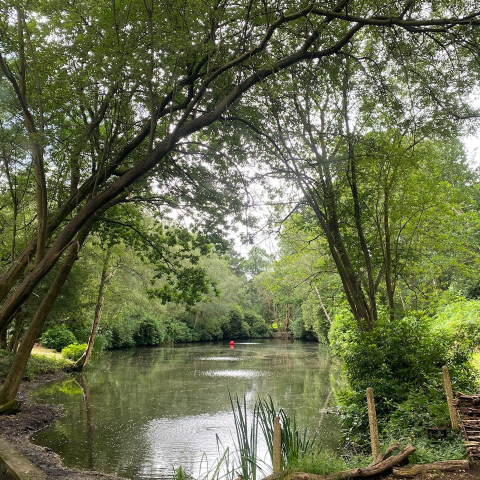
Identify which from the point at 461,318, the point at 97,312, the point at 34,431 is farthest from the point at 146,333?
the point at 34,431

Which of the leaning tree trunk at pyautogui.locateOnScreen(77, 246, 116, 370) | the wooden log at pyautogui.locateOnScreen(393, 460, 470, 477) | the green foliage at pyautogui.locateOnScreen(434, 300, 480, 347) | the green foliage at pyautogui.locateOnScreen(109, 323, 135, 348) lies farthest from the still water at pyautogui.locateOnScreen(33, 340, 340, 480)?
the green foliage at pyautogui.locateOnScreen(109, 323, 135, 348)

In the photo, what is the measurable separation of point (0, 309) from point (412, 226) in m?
9.12

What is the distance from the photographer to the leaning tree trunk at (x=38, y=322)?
7910mm

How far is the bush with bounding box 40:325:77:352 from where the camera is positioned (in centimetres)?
2192

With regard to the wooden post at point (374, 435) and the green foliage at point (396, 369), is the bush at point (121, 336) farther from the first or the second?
the wooden post at point (374, 435)

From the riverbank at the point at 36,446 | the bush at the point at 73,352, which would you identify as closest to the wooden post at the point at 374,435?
the riverbank at the point at 36,446

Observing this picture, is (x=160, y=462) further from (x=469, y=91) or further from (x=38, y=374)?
(x=38, y=374)

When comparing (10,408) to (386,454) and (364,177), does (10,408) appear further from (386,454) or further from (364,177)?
(364,177)

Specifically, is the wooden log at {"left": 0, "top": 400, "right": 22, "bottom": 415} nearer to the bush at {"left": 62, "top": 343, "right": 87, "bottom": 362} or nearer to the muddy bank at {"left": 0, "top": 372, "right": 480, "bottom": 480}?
the muddy bank at {"left": 0, "top": 372, "right": 480, "bottom": 480}

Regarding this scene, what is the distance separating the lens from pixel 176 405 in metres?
11.9

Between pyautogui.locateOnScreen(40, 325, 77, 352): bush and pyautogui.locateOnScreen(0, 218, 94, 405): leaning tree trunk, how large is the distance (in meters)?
14.1

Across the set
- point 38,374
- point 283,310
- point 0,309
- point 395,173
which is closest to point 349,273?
point 395,173

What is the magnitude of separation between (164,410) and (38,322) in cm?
489

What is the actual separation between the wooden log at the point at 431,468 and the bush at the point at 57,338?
2107 centimetres
